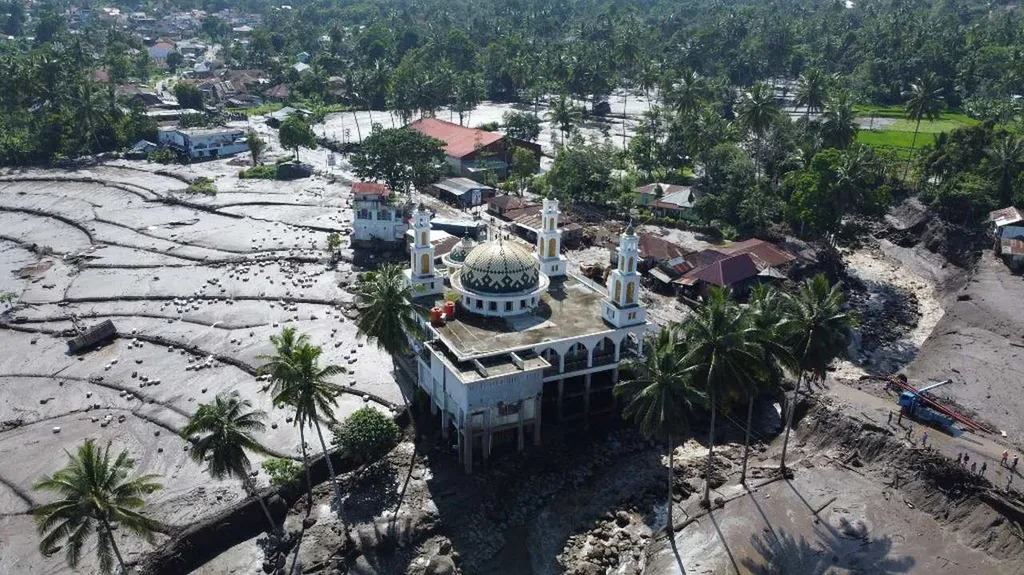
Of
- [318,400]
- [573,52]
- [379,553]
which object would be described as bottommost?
[379,553]

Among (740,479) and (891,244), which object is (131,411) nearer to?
(740,479)

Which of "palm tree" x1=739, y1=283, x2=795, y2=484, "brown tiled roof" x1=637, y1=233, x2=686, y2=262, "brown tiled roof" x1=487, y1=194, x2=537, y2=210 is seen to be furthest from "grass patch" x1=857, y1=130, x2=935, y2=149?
"palm tree" x1=739, y1=283, x2=795, y2=484

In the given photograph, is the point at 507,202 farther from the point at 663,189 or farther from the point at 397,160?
the point at 663,189

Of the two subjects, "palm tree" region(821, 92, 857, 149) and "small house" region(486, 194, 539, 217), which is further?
"small house" region(486, 194, 539, 217)

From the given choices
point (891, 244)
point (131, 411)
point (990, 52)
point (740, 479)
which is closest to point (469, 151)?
point (891, 244)

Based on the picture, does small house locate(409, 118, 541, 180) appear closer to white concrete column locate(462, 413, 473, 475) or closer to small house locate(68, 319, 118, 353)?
small house locate(68, 319, 118, 353)

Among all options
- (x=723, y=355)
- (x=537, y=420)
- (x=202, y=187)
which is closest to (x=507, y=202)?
(x=202, y=187)

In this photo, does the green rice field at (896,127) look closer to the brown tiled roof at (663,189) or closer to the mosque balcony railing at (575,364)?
the brown tiled roof at (663,189)
